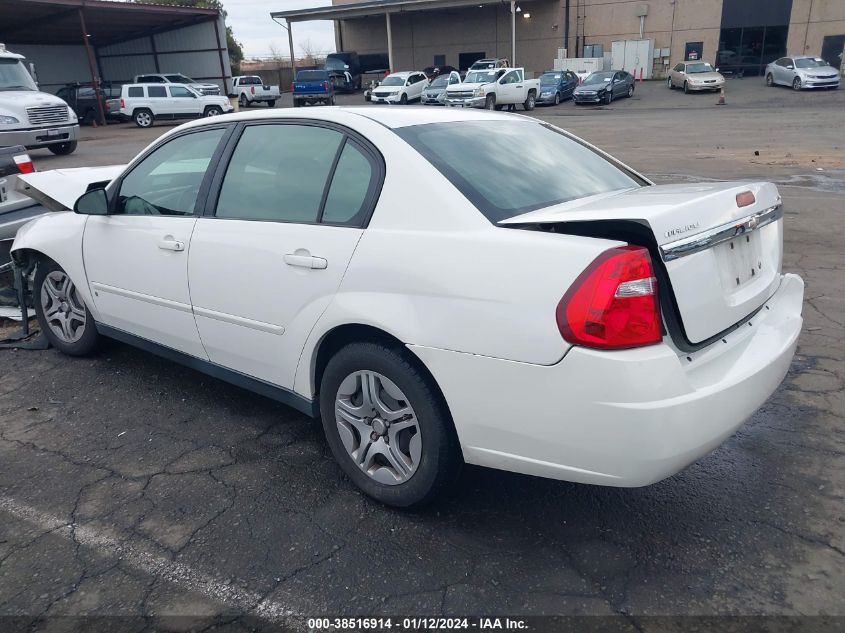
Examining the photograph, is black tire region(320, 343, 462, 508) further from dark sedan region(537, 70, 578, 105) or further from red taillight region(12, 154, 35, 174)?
dark sedan region(537, 70, 578, 105)

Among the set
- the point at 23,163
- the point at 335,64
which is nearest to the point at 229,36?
the point at 335,64

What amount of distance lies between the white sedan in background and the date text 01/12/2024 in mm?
31339

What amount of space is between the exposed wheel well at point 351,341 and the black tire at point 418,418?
0.01 metres

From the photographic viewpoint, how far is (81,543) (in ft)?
9.03

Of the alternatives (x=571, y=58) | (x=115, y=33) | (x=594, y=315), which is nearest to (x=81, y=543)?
(x=594, y=315)

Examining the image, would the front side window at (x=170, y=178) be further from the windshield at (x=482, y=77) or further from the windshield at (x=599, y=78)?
the windshield at (x=599, y=78)

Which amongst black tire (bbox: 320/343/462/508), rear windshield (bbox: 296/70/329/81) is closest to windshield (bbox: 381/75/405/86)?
rear windshield (bbox: 296/70/329/81)

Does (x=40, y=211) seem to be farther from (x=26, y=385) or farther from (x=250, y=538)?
(x=250, y=538)

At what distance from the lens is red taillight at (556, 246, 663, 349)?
2.20 meters

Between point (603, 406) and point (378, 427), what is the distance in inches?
39.7

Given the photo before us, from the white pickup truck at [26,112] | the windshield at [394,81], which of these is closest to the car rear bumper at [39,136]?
the white pickup truck at [26,112]

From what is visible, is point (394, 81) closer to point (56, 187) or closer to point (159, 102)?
point (159, 102)

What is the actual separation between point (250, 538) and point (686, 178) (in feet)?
33.0

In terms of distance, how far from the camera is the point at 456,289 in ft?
8.00
